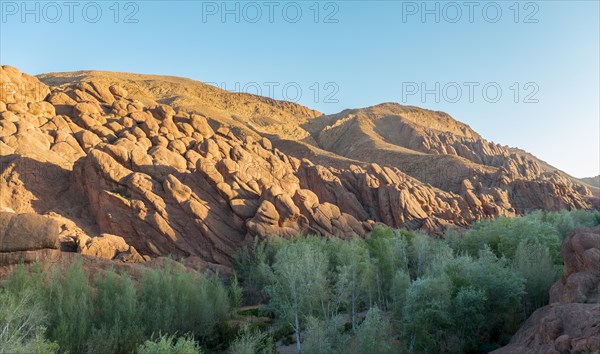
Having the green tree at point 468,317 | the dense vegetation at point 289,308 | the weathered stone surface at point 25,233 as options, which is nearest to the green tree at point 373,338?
the dense vegetation at point 289,308

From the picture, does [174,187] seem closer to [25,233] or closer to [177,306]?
[25,233]

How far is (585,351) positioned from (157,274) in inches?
923

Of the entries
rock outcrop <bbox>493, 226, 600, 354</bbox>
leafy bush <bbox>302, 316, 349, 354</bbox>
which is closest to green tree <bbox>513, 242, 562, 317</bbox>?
rock outcrop <bbox>493, 226, 600, 354</bbox>

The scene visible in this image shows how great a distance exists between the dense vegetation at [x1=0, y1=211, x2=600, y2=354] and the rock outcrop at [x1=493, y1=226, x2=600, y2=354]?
4655 mm

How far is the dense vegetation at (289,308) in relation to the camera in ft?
66.0

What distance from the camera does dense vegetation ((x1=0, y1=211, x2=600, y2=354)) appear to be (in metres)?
20.1

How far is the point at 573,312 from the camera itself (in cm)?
1482

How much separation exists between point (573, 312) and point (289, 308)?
17.2 meters

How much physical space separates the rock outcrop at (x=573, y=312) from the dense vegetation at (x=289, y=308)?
15.3ft

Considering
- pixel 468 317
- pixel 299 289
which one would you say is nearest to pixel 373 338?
pixel 468 317

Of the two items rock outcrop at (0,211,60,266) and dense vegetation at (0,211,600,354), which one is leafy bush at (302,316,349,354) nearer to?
dense vegetation at (0,211,600,354)

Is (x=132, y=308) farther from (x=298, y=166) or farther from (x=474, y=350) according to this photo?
(x=298, y=166)

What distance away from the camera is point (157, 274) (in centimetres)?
2778

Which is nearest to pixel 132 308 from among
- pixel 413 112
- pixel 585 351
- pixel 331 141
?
pixel 585 351
